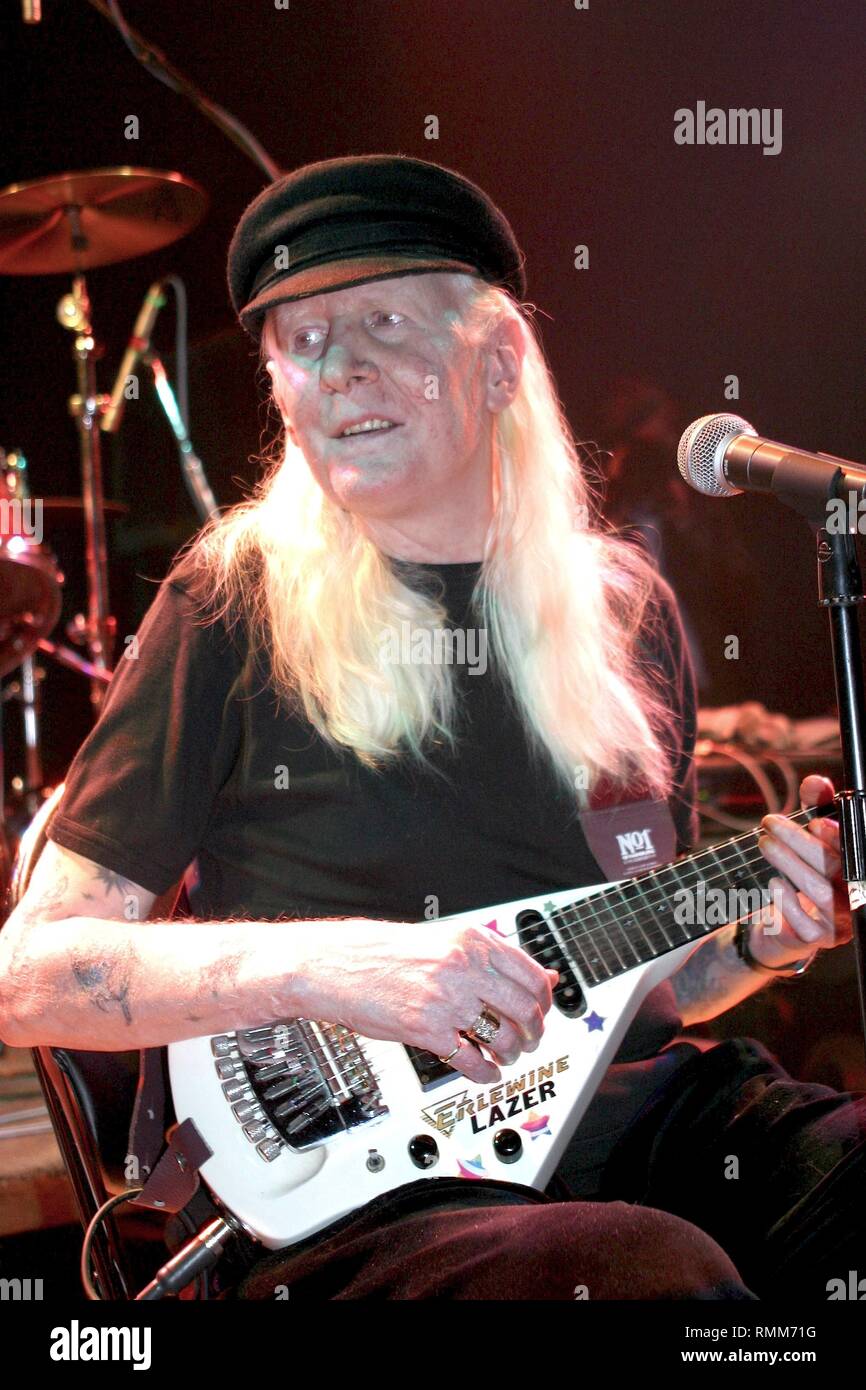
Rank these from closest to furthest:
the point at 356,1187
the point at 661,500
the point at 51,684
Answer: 1. the point at 356,1187
2. the point at 661,500
3. the point at 51,684

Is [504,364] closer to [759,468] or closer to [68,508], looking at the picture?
[759,468]

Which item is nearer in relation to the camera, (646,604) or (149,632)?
(149,632)

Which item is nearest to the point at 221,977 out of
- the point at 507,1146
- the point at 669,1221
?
the point at 507,1146

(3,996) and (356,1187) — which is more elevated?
(3,996)

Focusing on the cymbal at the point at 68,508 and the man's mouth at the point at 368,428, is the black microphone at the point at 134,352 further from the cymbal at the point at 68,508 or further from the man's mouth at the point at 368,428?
the man's mouth at the point at 368,428

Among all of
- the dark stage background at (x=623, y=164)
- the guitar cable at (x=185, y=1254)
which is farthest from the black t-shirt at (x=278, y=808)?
the dark stage background at (x=623, y=164)

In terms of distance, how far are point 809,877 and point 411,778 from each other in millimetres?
568

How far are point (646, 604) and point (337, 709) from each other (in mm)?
663

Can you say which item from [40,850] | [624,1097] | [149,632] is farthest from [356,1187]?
[149,632]

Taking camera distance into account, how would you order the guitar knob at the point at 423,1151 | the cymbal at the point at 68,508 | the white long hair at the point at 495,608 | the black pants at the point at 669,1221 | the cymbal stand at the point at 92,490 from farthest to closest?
the cymbal at the point at 68,508
the cymbal stand at the point at 92,490
the white long hair at the point at 495,608
the guitar knob at the point at 423,1151
the black pants at the point at 669,1221

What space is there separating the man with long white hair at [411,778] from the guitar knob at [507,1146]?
56 millimetres

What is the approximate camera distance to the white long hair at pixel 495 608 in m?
1.85

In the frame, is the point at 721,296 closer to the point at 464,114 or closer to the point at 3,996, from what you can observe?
the point at 464,114

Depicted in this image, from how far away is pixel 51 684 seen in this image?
5.13 m
